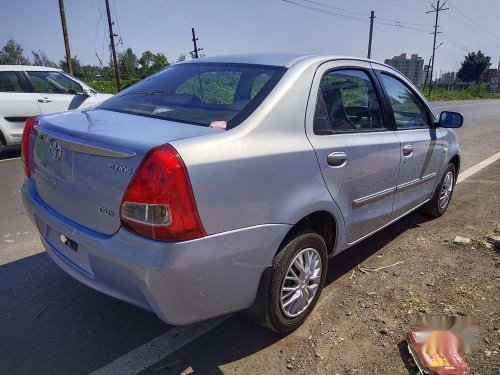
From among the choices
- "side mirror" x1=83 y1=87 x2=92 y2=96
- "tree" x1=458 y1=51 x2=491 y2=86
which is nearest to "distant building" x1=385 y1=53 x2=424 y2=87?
"tree" x1=458 y1=51 x2=491 y2=86

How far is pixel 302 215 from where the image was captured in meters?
2.43

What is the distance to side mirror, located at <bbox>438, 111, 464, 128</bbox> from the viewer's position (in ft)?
13.5

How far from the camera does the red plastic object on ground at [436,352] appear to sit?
7.54 ft

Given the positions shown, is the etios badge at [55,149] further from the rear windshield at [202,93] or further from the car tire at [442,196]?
the car tire at [442,196]

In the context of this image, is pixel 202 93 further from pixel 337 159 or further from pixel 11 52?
pixel 11 52

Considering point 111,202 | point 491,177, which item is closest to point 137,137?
point 111,202

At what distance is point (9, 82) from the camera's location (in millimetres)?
7742

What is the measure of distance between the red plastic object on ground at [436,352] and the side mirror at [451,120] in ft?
7.42

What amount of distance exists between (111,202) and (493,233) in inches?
156

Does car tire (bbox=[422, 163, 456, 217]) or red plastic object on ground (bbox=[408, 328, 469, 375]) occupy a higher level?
car tire (bbox=[422, 163, 456, 217])

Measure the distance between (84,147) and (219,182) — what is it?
732mm

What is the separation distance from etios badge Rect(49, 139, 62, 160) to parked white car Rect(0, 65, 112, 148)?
6.17 m

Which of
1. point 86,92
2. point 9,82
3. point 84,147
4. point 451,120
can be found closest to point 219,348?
point 84,147

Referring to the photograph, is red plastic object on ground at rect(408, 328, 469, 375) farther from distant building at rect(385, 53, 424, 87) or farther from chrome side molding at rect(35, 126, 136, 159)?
distant building at rect(385, 53, 424, 87)
